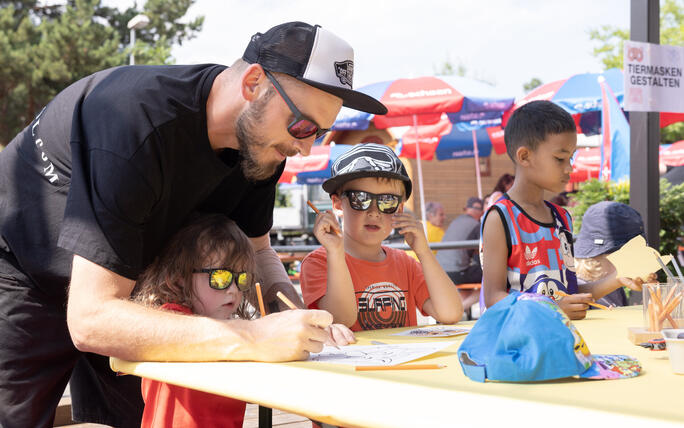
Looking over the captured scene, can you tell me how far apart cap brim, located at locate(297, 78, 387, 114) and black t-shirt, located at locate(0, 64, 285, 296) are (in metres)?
0.34

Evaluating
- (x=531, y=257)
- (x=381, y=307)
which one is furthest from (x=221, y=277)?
(x=531, y=257)

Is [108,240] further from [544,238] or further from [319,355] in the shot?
[544,238]

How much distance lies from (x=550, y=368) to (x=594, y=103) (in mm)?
8050

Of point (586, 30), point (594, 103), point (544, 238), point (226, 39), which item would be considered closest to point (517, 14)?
point (226, 39)

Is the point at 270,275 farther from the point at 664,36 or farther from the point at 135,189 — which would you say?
the point at 664,36

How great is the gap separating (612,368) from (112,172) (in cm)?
115

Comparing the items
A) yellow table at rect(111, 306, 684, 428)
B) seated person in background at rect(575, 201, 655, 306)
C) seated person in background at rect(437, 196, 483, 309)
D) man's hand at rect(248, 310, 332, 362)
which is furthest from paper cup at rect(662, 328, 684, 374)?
seated person in background at rect(437, 196, 483, 309)

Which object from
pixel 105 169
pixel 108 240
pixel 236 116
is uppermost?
pixel 236 116

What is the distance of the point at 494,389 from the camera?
1093 mm

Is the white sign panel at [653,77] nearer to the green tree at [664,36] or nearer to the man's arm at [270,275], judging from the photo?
the man's arm at [270,275]

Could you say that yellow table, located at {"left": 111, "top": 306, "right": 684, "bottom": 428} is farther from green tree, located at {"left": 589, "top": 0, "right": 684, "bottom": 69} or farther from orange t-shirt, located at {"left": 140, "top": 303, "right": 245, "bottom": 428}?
green tree, located at {"left": 589, "top": 0, "right": 684, "bottom": 69}

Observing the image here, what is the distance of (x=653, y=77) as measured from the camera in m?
4.13

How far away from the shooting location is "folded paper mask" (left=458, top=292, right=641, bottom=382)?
1.15m

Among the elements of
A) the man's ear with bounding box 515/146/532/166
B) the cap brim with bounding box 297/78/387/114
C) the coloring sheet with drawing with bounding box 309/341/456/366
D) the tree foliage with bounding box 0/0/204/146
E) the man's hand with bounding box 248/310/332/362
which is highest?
the tree foliage with bounding box 0/0/204/146
